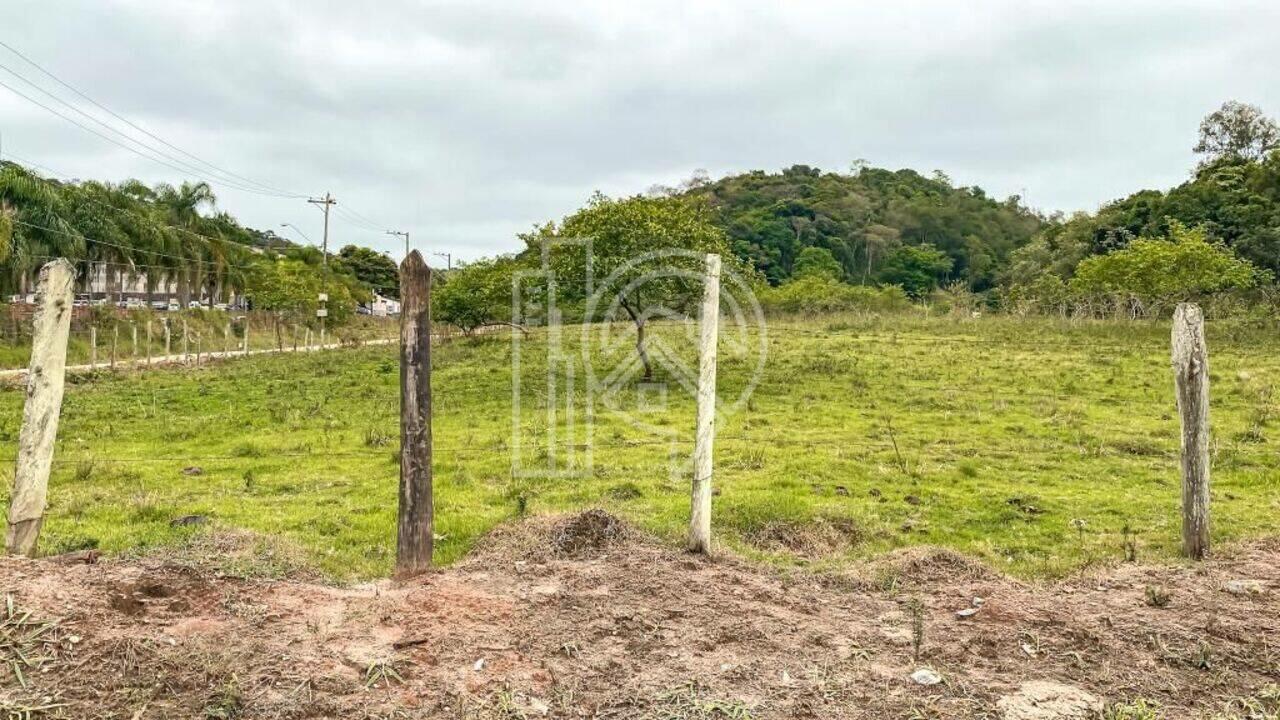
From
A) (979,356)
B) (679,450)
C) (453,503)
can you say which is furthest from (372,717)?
(979,356)

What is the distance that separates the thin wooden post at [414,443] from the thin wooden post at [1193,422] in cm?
657

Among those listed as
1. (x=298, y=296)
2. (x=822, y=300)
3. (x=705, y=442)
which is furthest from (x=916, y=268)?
(x=705, y=442)

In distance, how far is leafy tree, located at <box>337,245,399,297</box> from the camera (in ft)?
297

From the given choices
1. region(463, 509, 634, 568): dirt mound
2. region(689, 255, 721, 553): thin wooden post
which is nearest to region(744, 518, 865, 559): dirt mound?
region(689, 255, 721, 553): thin wooden post

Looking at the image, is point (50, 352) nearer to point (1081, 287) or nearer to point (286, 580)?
point (286, 580)

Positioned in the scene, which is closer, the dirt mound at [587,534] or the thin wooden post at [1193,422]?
the dirt mound at [587,534]

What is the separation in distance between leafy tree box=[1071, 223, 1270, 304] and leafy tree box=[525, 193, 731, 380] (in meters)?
21.4

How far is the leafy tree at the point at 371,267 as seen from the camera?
90562 millimetres

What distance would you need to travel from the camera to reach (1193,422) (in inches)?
282

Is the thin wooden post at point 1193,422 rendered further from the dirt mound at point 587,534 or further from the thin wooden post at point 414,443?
the thin wooden post at point 414,443

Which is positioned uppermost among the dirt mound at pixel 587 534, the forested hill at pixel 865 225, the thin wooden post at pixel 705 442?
the forested hill at pixel 865 225

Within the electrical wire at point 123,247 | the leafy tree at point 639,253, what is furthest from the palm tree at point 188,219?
the leafy tree at point 639,253

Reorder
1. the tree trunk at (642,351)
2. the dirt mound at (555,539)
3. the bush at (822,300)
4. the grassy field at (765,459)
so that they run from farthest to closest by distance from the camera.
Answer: the bush at (822,300) < the tree trunk at (642,351) < the grassy field at (765,459) < the dirt mound at (555,539)

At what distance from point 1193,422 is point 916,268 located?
77.3m
